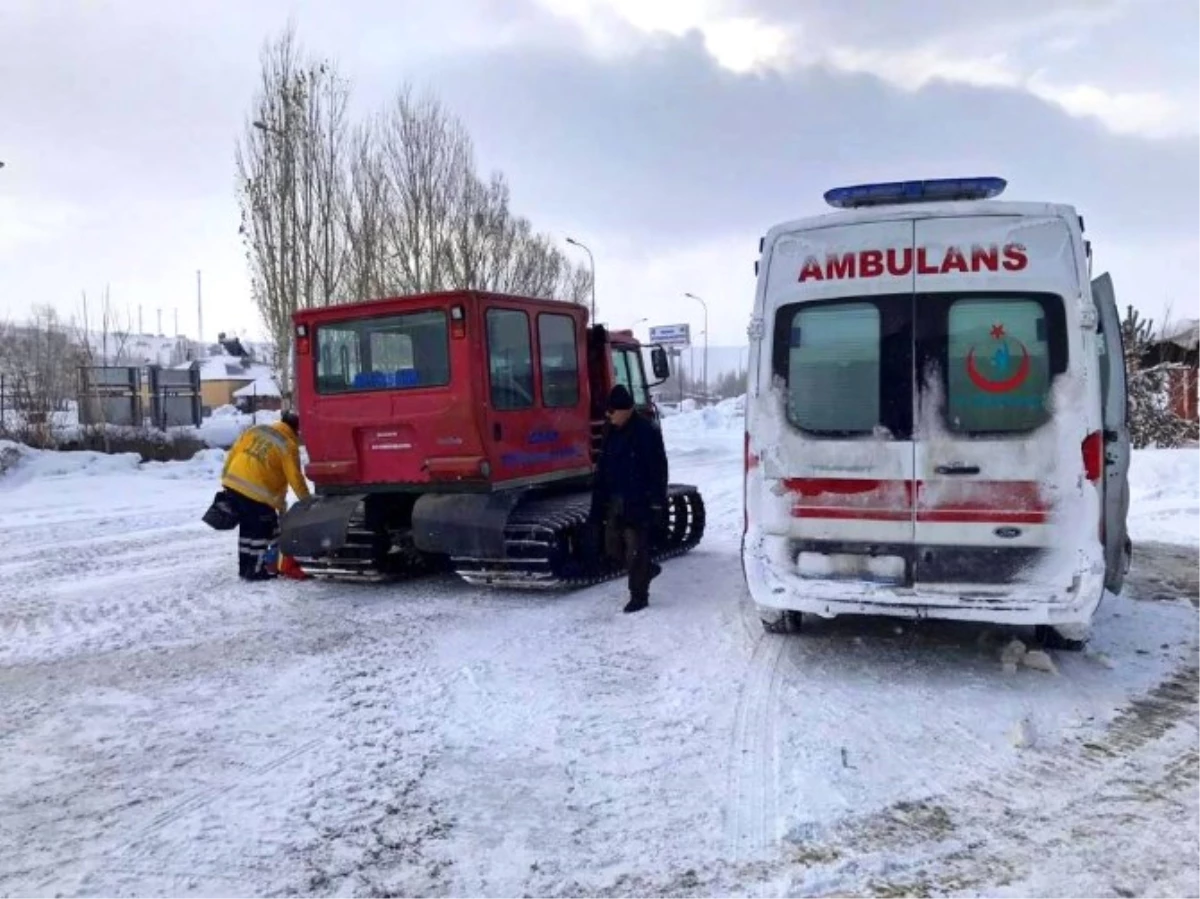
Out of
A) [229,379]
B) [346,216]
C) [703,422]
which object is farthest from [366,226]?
[229,379]

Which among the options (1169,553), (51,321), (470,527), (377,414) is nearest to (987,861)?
(470,527)

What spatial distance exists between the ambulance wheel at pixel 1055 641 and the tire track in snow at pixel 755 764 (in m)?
1.60

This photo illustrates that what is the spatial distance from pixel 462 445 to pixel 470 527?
0.67 meters

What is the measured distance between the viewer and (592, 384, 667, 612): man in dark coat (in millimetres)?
7594

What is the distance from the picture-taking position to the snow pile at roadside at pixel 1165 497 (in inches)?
445

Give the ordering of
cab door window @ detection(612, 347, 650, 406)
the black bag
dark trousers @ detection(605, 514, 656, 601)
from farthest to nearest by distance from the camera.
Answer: cab door window @ detection(612, 347, 650, 406), the black bag, dark trousers @ detection(605, 514, 656, 601)

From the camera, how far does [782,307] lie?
19.3ft

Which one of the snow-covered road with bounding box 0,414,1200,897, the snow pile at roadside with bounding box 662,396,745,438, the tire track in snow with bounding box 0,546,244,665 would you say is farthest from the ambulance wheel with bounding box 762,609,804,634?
the snow pile at roadside with bounding box 662,396,745,438

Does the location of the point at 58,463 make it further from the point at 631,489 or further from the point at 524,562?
the point at 631,489

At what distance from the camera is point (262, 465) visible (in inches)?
362

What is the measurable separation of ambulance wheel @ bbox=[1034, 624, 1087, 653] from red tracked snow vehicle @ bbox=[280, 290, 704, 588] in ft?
11.8

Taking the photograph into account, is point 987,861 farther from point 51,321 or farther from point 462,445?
point 51,321

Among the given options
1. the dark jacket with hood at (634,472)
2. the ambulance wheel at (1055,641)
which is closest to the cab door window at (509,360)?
the dark jacket with hood at (634,472)

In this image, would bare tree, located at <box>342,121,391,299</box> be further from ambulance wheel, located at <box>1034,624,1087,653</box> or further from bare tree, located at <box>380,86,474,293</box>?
ambulance wheel, located at <box>1034,624,1087,653</box>
